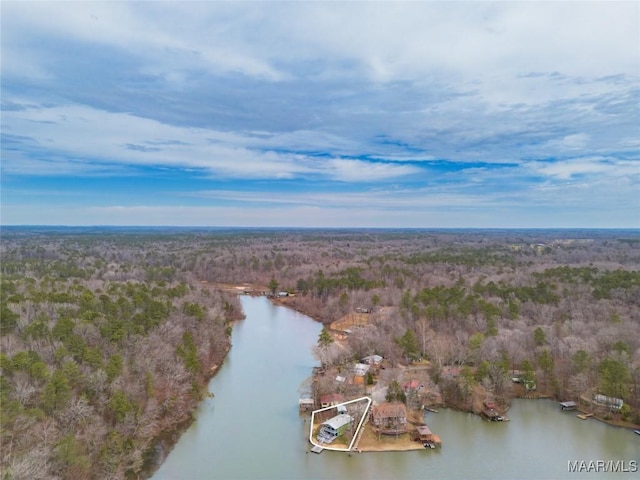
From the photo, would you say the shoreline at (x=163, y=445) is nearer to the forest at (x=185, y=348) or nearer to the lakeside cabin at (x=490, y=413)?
the forest at (x=185, y=348)

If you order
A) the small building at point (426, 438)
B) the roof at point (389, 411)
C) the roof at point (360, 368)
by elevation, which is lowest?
the small building at point (426, 438)

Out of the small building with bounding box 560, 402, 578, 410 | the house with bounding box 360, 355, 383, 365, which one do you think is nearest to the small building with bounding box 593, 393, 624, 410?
the small building with bounding box 560, 402, 578, 410

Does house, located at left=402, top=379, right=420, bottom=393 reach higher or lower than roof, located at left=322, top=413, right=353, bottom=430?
higher

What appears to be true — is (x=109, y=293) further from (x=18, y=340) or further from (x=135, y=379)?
(x=135, y=379)

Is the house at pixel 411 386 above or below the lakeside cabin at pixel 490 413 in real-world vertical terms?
above

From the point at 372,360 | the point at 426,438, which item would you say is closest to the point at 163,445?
the point at 426,438

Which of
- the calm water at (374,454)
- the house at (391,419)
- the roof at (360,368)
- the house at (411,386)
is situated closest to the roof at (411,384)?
the house at (411,386)

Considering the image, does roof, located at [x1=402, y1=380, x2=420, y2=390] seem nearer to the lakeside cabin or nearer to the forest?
the forest
